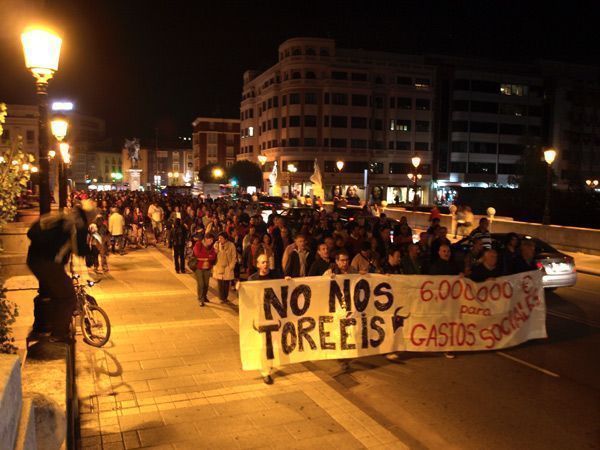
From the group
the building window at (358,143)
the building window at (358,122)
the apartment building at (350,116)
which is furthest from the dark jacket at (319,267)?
the building window at (358,122)

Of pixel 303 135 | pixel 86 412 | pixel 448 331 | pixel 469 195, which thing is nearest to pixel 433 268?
pixel 448 331

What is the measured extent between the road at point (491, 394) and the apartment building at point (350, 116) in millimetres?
67065

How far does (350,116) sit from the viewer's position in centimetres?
7706

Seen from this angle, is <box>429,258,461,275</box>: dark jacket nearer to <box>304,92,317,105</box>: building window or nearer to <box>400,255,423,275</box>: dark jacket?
<box>400,255,423,275</box>: dark jacket

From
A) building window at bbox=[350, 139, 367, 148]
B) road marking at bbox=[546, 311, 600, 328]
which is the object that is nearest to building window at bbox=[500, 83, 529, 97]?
building window at bbox=[350, 139, 367, 148]

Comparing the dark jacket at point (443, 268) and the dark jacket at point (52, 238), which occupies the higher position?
the dark jacket at point (52, 238)

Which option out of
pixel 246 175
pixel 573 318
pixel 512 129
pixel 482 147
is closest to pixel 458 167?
pixel 482 147

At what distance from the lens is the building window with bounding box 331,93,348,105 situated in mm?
76062

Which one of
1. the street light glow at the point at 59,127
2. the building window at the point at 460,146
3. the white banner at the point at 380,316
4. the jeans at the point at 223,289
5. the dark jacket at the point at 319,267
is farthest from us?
the building window at the point at 460,146

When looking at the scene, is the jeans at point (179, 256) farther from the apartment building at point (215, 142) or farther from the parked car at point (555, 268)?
the apartment building at point (215, 142)

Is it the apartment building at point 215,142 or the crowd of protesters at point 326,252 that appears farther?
the apartment building at point 215,142

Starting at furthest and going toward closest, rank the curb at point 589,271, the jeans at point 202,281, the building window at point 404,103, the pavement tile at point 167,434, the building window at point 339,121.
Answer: the building window at point 404,103 → the building window at point 339,121 → the curb at point 589,271 → the jeans at point 202,281 → the pavement tile at point 167,434

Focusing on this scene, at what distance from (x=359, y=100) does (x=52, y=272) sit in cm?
7434

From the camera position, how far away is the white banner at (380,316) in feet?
24.0
